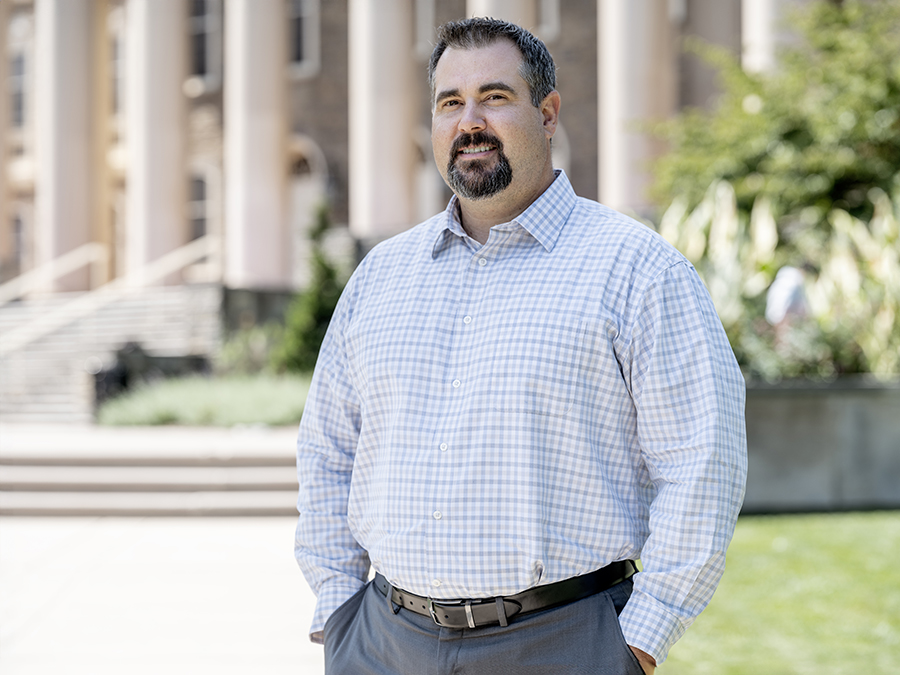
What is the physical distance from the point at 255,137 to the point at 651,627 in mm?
16271

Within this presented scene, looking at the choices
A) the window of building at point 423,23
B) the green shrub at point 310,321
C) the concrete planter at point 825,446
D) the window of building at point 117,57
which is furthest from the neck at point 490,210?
the window of building at point 117,57

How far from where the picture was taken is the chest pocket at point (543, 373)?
1.92 m

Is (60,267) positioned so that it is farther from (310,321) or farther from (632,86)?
(632,86)

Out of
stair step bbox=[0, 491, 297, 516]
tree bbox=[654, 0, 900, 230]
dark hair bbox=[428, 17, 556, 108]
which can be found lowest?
stair step bbox=[0, 491, 297, 516]

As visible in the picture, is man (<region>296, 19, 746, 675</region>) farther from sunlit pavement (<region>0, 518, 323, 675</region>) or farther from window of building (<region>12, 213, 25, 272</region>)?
window of building (<region>12, 213, 25, 272</region>)

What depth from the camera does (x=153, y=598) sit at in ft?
17.9

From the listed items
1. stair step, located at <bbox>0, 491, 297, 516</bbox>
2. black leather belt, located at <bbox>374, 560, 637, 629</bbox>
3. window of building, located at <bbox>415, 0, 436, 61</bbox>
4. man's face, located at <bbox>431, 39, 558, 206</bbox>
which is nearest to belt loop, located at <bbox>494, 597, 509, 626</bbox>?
black leather belt, located at <bbox>374, 560, 637, 629</bbox>

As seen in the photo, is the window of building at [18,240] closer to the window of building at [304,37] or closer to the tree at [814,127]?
the window of building at [304,37]

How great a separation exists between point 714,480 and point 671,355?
0.27 meters

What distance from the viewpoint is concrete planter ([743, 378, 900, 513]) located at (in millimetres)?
7129

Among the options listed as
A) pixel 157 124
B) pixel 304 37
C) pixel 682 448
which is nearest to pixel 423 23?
pixel 304 37

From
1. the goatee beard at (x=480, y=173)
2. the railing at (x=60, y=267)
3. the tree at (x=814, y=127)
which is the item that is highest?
the tree at (x=814, y=127)

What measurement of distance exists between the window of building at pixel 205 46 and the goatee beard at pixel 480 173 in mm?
23309

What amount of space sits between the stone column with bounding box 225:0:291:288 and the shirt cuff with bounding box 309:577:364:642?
48.8ft
